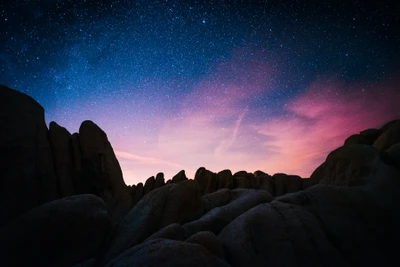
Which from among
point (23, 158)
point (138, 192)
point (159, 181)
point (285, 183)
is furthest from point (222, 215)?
point (138, 192)

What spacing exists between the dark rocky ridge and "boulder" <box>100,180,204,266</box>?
48mm

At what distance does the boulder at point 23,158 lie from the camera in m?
9.74

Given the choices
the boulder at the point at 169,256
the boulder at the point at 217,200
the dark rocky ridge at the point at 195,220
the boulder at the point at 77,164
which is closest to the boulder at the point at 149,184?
the boulder at the point at 77,164

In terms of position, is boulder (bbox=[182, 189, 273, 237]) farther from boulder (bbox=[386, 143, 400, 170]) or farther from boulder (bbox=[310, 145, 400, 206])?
boulder (bbox=[386, 143, 400, 170])

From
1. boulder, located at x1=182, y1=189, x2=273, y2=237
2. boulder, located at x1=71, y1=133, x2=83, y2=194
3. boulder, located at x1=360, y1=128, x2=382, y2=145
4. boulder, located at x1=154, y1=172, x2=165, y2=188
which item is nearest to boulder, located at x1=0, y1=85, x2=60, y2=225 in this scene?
boulder, located at x1=71, y1=133, x2=83, y2=194

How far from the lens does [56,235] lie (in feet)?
22.9

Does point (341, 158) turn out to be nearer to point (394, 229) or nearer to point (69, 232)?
point (394, 229)

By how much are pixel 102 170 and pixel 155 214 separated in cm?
870

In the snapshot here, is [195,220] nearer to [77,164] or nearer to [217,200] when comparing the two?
[217,200]

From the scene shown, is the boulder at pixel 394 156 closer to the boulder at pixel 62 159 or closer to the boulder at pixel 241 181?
the boulder at pixel 62 159

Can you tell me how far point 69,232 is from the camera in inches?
282

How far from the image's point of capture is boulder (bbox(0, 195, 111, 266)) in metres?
6.50

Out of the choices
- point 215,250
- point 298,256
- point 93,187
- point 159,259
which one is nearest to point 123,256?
point 159,259

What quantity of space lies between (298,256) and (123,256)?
510 centimetres
